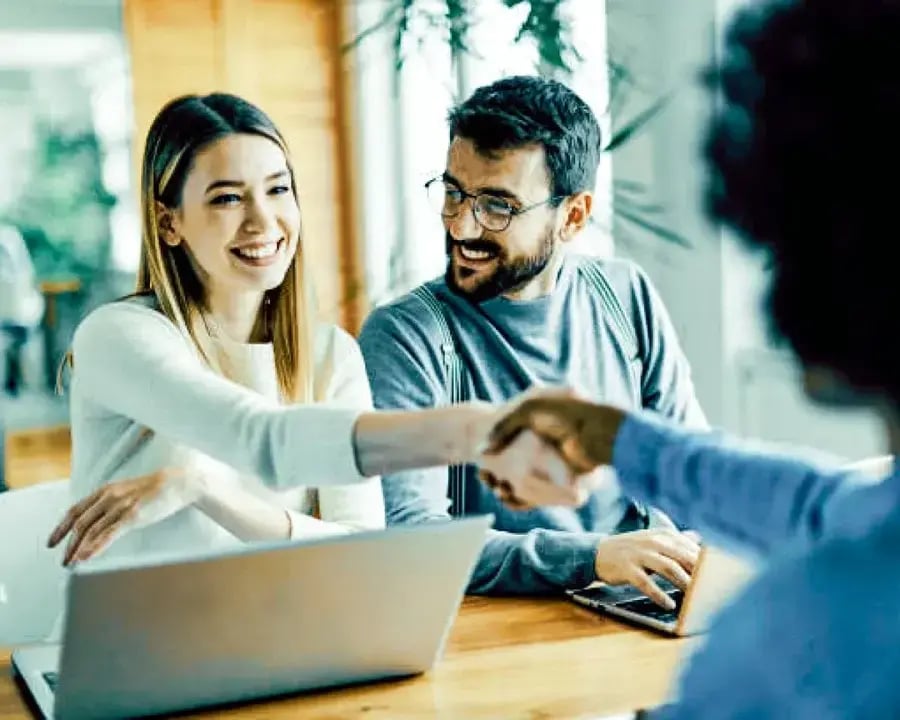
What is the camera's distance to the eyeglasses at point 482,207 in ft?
7.06

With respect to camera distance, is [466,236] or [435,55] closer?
[466,236]

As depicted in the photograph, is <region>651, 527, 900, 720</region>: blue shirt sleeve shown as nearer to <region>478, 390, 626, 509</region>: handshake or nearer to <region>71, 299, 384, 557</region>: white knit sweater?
<region>478, 390, 626, 509</region>: handshake

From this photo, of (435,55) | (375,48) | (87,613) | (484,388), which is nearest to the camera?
(87,613)

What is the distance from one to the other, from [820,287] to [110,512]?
36.9 inches

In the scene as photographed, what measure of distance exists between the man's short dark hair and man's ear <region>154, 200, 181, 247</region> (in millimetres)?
526

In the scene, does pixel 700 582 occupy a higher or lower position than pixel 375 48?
lower

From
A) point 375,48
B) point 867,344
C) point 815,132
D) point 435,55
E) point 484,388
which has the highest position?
point 375,48

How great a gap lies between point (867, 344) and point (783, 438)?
2.02 m

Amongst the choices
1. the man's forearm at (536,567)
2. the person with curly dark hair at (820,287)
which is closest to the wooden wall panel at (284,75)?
the man's forearm at (536,567)

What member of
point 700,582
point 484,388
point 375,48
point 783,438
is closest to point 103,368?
point 484,388

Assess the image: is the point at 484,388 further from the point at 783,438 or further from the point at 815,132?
the point at 815,132

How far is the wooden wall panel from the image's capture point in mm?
5098

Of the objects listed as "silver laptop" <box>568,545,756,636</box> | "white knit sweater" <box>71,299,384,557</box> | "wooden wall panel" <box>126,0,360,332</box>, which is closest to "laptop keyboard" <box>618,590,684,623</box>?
"silver laptop" <box>568,545,756,636</box>

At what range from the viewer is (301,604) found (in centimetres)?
124
